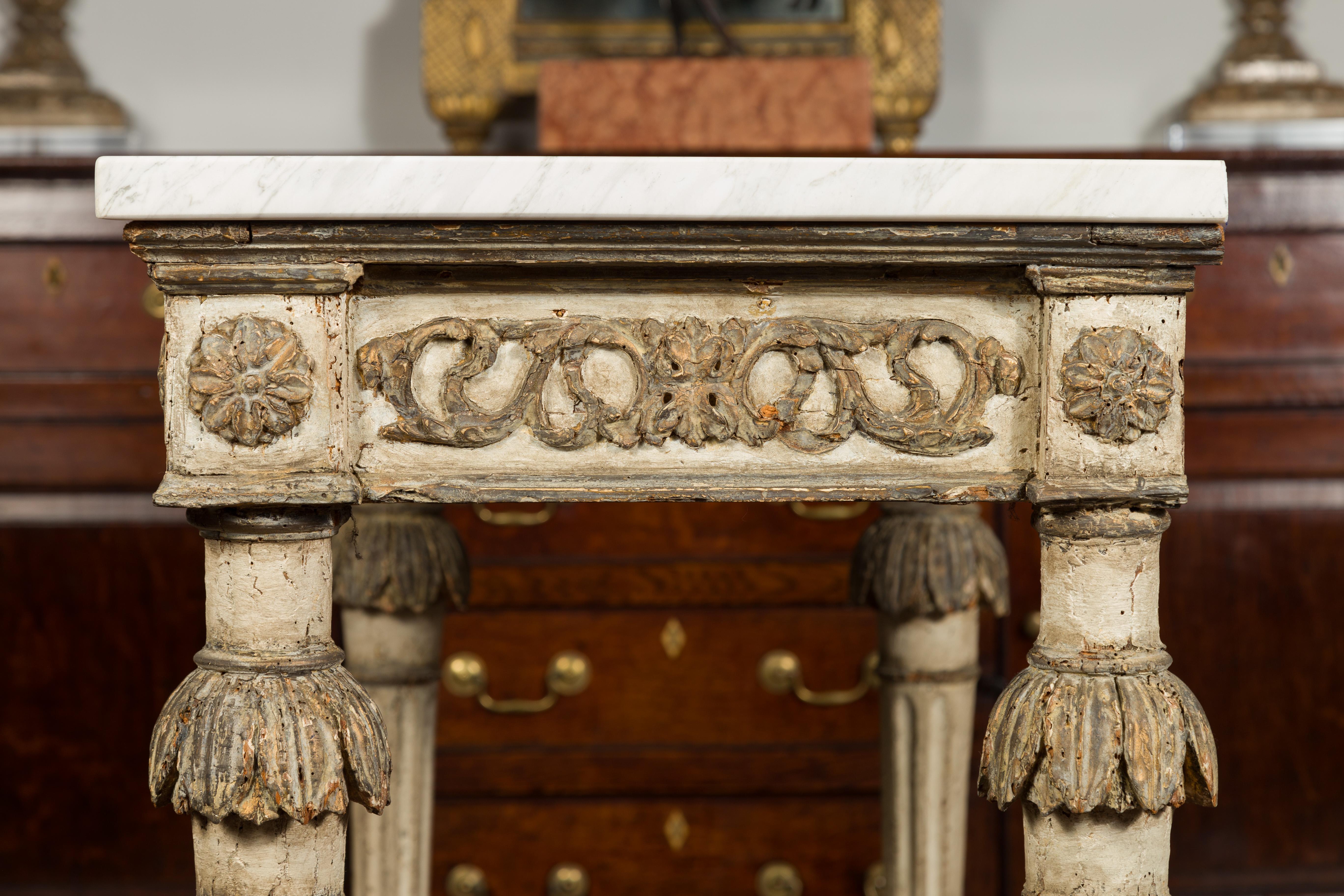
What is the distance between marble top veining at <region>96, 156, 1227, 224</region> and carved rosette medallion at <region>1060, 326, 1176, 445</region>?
0.19 feet

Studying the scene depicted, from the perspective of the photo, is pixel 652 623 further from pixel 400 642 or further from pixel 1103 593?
pixel 1103 593

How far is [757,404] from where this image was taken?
2.19ft

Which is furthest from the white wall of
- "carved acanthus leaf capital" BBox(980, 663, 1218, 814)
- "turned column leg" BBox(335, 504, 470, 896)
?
"carved acanthus leaf capital" BBox(980, 663, 1218, 814)

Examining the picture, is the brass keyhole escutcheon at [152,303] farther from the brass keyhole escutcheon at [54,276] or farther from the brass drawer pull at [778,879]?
the brass drawer pull at [778,879]

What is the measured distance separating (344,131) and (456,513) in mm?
636

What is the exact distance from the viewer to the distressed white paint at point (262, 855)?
65cm

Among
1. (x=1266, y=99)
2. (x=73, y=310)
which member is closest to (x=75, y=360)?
(x=73, y=310)

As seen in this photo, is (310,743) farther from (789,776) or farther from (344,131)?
(344,131)

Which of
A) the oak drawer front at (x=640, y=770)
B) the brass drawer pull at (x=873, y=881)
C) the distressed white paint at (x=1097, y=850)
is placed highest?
the distressed white paint at (x=1097, y=850)

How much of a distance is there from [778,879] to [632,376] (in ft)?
2.55

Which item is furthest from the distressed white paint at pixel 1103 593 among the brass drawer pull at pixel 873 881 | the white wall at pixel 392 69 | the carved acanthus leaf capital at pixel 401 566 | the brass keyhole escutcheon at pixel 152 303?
the white wall at pixel 392 69

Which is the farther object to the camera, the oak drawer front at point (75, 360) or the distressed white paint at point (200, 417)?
the oak drawer front at point (75, 360)

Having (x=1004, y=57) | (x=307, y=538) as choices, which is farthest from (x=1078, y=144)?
(x=307, y=538)

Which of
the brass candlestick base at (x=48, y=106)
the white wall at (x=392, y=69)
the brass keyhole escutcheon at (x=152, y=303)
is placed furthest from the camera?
the white wall at (x=392, y=69)
